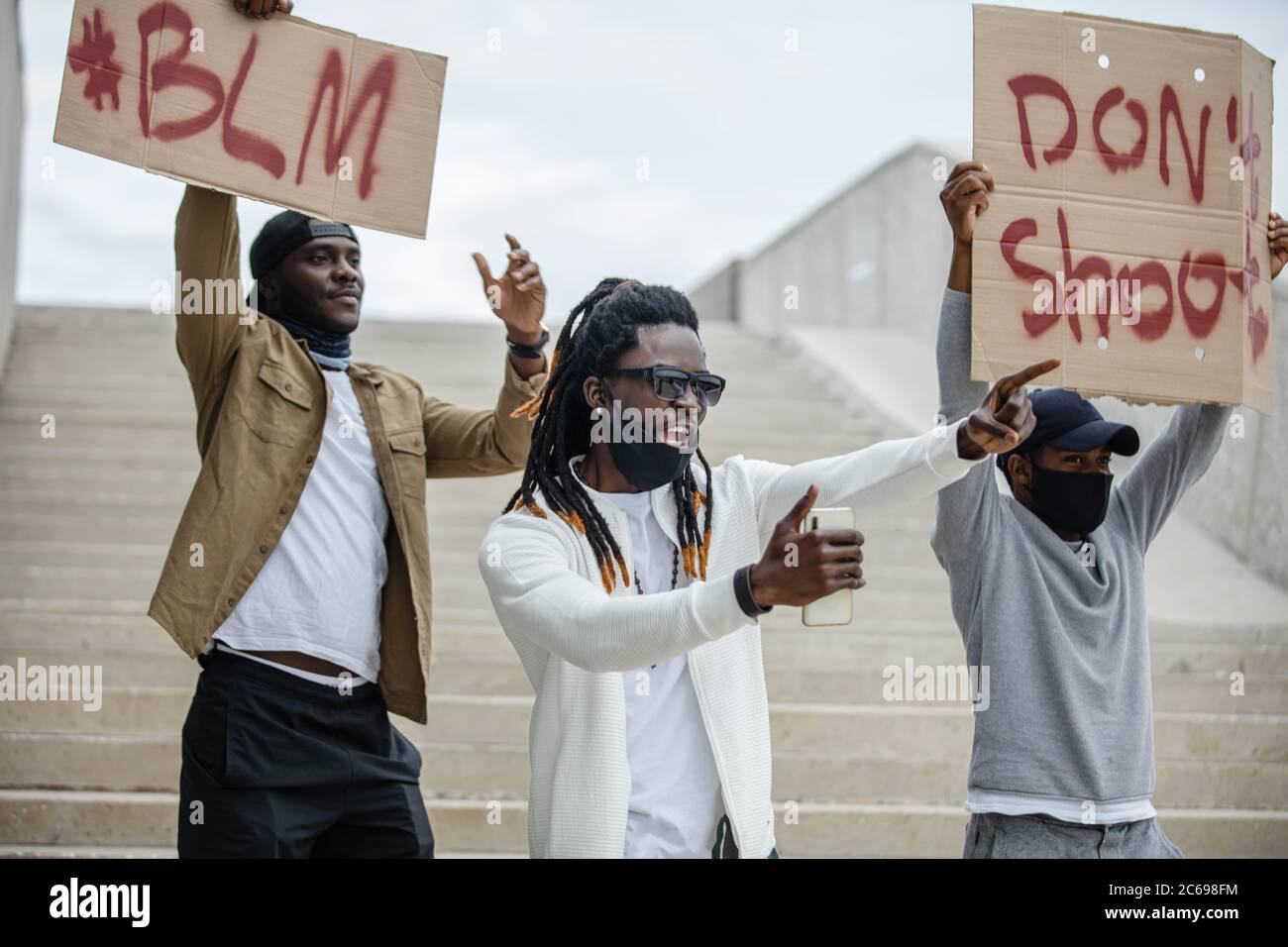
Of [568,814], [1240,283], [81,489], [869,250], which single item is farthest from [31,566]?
[869,250]

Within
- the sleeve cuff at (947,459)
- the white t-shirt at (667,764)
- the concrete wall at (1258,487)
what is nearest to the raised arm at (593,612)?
the white t-shirt at (667,764)

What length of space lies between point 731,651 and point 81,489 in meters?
5.11

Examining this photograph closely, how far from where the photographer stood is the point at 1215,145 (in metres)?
2.83

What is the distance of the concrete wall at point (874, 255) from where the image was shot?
34.9 ft

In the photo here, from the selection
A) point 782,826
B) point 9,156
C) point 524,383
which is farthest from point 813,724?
point 9,156

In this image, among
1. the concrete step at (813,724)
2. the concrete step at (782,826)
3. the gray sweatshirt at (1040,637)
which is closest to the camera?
the gray sweatshirt at (1040,637)

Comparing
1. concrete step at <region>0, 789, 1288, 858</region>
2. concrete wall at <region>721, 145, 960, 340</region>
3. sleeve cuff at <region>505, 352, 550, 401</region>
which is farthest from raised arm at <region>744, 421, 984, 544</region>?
concrete wall at <region>721, 145, 960, 340</region>

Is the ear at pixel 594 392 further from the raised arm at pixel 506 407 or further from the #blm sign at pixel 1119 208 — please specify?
the #blm sign at pixel 1119 208

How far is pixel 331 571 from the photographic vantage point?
2.73 meters

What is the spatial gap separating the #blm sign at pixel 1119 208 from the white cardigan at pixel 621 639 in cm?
41

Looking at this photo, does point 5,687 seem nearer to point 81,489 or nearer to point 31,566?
point 31,566

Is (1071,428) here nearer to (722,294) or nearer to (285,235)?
(285,235)

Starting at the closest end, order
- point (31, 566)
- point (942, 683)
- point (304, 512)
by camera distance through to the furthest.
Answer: point (304, 512)
point (942, 683)
point (31, 566)

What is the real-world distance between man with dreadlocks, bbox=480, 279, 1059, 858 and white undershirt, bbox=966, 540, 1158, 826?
533mm
